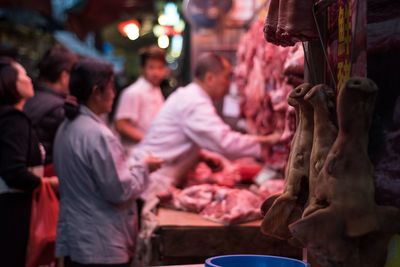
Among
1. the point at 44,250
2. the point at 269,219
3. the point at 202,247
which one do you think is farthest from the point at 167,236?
the point at 269,219

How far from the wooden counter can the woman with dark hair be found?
0.31m

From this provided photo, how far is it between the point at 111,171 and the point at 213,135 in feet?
5.62

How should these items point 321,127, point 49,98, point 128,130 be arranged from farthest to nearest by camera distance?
point 128,130 → point 49,98 → point 321,127

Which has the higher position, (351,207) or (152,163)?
(351,207)

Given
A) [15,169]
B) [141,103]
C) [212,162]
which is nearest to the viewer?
[15,169]

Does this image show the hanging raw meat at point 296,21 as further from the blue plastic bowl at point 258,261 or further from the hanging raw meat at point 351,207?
the blue plastic bowl at point 258,261

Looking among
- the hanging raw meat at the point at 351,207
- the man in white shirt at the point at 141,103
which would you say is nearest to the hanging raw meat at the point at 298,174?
the hanging raw meat at the point at 351,207

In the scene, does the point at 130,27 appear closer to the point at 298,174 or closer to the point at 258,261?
the point at 258,261

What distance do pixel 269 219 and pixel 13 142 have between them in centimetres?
314

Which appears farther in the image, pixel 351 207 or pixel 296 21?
pixel 296 21

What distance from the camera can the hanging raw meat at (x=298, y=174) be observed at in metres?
2.78

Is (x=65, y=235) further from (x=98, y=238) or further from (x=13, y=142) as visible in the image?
(x=13, y=142)

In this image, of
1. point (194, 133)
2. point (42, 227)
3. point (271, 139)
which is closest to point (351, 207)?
point (42, 227)

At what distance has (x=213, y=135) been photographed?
632cm
